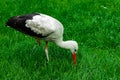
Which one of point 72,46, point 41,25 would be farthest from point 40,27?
point 72,46

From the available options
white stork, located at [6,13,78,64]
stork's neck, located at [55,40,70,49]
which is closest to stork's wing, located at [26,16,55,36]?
white stork, located at [6,13,78,64]

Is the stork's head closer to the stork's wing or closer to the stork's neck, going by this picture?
the stork's neck

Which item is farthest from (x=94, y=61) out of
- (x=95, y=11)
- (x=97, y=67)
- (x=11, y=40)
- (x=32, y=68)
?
(x=95, y=11)

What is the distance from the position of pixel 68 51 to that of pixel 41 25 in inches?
33.1

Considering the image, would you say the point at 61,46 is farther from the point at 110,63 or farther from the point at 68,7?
the point at 68,7

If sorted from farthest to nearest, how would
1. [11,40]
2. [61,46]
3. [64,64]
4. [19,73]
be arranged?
[11,40] < [61,46] < [64,64] < [19,73]

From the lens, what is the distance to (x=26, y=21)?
7320mm

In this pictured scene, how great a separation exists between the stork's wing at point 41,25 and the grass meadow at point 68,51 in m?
0.47

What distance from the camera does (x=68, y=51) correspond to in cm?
777

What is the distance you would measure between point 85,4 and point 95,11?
0.41 metres

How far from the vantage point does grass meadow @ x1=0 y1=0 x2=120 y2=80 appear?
265 inches

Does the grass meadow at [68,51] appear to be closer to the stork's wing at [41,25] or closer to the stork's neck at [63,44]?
the stork's neck at [63,44]

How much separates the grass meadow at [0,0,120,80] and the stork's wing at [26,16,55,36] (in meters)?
0.47

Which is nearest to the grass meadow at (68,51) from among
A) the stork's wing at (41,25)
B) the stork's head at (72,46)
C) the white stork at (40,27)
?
the stork's head at (72,46)
